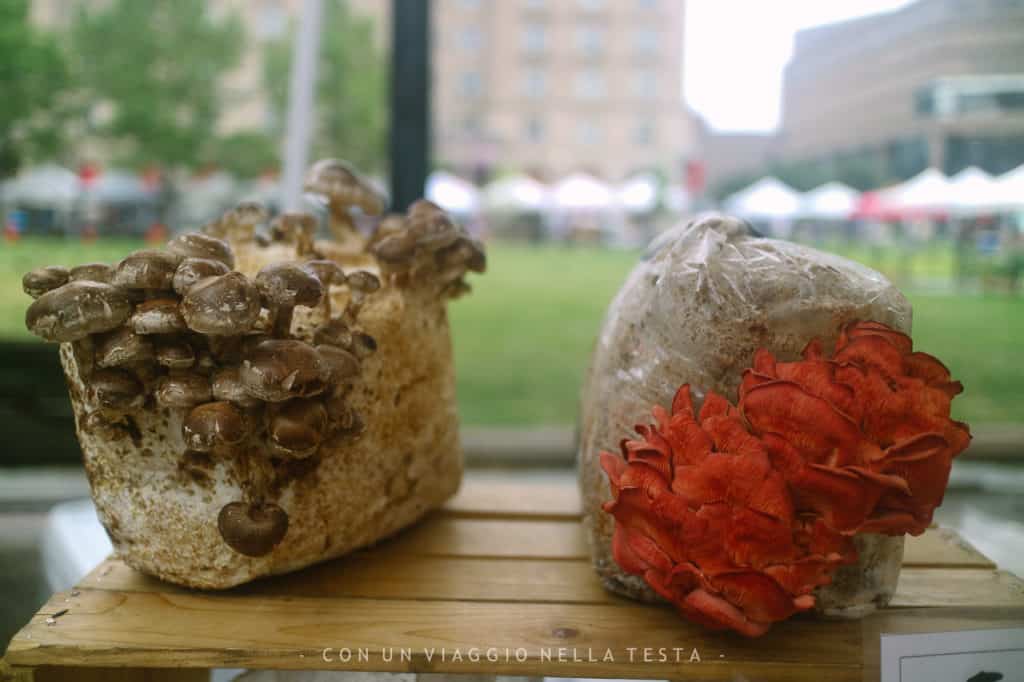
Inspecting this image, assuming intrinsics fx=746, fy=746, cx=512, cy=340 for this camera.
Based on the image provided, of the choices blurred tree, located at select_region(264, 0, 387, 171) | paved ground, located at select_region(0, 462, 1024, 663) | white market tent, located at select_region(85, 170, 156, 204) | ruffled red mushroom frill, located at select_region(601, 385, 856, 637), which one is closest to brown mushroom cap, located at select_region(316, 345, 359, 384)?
ruffled red mushroom frill, located at select_region(601, 385, 856, 637)

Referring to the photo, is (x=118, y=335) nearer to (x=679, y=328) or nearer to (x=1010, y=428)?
(x=679, y=328)

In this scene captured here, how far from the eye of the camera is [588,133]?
152 inches

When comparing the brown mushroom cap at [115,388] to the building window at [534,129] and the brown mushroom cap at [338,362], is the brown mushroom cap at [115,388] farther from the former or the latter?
the building window at [534,129]

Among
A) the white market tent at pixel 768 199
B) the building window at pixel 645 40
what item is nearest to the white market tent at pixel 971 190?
the white market tent at pixel 768 199

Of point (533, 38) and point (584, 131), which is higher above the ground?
point (533, 38)

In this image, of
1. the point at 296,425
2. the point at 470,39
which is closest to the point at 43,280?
Result: the point at 296,425

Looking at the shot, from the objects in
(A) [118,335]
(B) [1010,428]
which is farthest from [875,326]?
(B) [1010,428]

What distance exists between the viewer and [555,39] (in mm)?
3381

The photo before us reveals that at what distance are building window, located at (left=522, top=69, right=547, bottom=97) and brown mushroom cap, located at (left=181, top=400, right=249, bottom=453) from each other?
279 cm

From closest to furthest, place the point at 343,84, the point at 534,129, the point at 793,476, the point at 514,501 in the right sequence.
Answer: the point at 793,476 < the point at 514,501 < the point at 343,84 < the point at 534,129

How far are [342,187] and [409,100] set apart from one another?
1.38 meters

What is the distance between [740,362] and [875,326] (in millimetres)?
207

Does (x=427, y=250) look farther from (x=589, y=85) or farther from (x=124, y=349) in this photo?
(x=589, y=85)

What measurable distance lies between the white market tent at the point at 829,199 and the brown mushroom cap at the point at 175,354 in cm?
231
